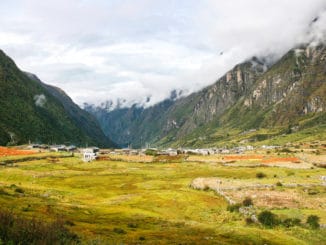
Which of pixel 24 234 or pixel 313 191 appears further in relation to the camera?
pixel 313 191

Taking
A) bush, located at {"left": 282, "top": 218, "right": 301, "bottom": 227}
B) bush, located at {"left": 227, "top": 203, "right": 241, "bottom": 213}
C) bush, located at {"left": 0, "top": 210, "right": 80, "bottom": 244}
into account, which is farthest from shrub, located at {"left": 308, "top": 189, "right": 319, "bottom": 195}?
bush, located at {"left": 0, "top": 210, "right": 80, "bottom": 244}

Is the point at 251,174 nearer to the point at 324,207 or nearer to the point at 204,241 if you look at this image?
the point at 324,207

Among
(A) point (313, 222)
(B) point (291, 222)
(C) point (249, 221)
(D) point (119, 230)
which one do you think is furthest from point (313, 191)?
(D) point (119, 230)

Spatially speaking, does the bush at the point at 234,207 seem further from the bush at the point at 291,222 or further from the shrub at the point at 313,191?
the shrub at the point at 313,191

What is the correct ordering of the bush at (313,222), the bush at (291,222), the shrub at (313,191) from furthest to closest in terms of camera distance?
the shrub at (313,191) < the bush at (291,222) < the bush at (313,222)

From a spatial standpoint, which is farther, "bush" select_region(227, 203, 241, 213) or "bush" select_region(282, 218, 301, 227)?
"bush" select_region(227, 203, 241, 213)

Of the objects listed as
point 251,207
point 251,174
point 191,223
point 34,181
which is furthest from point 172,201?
point 251,174

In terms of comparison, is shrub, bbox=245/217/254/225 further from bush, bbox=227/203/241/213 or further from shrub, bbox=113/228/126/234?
shrub, bbox=113/228/126/234

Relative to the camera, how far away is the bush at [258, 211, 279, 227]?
6833 centimetres

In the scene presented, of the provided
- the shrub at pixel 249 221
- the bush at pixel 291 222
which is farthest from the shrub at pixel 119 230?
the bush at pixel 291 222

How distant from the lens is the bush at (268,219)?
68331 millimetres

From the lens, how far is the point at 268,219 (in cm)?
6912

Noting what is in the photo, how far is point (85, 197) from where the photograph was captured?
105062mm

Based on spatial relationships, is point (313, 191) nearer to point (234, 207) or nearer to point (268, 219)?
point (234, 207)
